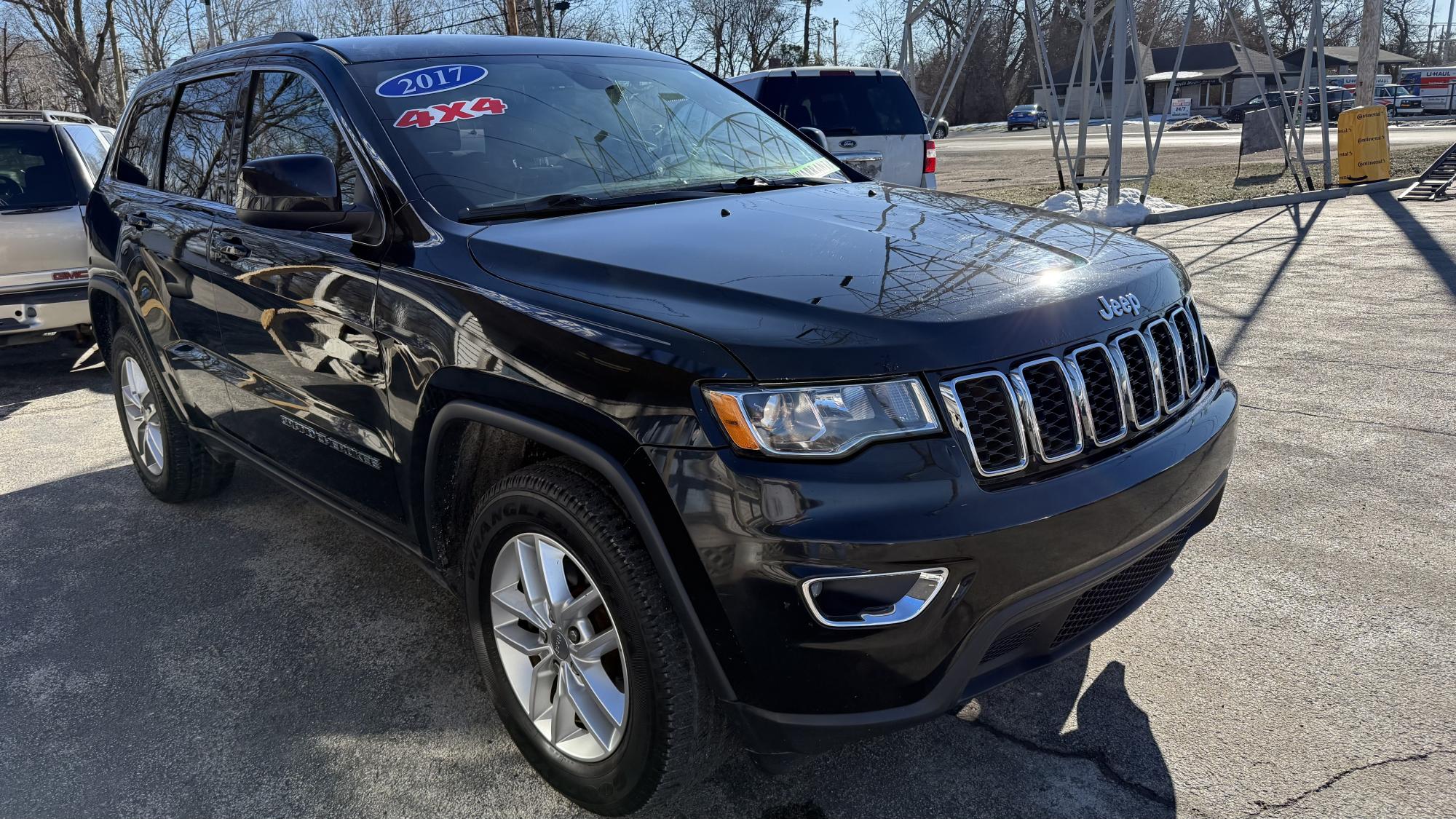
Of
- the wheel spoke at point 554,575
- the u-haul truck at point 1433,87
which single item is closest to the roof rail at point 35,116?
the wheel spoke at point 554,575

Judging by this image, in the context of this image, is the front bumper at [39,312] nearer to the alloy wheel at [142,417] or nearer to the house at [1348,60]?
the alloy wheel at [142,417]

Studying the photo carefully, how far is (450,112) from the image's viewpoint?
2.98m

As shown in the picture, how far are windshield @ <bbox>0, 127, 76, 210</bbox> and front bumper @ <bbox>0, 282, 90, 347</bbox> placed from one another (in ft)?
2.34

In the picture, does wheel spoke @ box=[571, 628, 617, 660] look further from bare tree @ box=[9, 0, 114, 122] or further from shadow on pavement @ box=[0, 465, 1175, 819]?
bare tree @ box=[9, 0, 114, 122]

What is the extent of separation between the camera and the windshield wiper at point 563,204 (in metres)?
2.73

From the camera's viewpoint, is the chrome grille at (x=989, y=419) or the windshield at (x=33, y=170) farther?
the windshield at (x=33, y=170)

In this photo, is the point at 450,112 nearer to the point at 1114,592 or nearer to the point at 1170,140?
the point at 1114,592

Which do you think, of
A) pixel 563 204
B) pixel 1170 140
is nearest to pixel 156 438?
pixel 563 204

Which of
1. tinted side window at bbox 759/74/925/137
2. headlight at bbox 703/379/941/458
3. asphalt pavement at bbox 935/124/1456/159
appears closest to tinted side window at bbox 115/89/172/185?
headlight at bbox 703/379/941/458

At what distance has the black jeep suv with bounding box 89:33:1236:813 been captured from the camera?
1.97 metres

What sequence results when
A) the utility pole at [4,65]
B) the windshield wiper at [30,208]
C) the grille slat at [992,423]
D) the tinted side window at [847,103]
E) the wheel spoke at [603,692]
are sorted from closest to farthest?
the grille slat at [992,423], the wheel spoke at [603,692], the windshield wiper at [30,208], the tinted side window at [847,103], the utility pole at [4,65]

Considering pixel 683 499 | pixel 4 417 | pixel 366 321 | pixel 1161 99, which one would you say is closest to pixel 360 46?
pixel 366 321

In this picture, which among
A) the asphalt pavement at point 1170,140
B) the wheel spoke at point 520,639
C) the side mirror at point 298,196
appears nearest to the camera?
the wheel spoke at point 520,639

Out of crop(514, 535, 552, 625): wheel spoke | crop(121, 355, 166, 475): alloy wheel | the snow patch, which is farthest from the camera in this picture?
the snow patch
